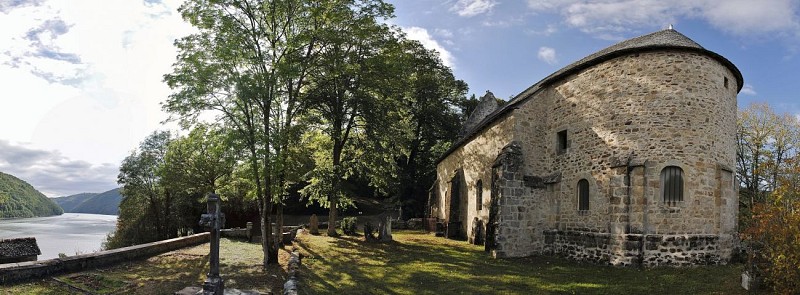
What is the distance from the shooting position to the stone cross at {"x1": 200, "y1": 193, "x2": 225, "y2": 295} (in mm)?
8188

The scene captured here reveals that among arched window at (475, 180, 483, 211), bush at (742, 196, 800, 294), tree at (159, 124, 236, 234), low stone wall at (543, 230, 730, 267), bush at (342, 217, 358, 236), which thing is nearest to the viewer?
bush at (742, 196, 800, 294)

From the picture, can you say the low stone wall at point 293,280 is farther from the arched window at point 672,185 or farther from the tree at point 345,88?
the arched window at point 672,185

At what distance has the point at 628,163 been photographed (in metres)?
14.3

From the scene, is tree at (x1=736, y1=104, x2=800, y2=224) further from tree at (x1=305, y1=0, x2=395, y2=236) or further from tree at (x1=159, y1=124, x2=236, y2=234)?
tree at (x1=159, y1=124, x2=236, y2=234)

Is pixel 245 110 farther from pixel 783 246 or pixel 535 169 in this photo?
pixel 783 246

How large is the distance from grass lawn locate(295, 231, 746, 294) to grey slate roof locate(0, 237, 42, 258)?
752 cm

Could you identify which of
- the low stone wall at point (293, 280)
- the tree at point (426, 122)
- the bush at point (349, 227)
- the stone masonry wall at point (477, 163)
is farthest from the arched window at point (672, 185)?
the tree at point (426, 122)

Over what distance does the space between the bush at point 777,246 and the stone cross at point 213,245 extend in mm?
10681

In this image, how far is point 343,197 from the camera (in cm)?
2166

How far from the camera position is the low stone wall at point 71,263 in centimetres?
909

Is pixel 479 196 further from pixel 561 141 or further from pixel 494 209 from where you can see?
pixel 561 141

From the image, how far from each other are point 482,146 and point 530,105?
14.4 ft

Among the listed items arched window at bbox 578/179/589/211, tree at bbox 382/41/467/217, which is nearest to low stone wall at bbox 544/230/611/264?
arched window at bbox 578/179/589/211

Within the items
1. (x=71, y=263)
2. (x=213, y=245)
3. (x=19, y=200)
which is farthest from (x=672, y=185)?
(x=19, y=200)
